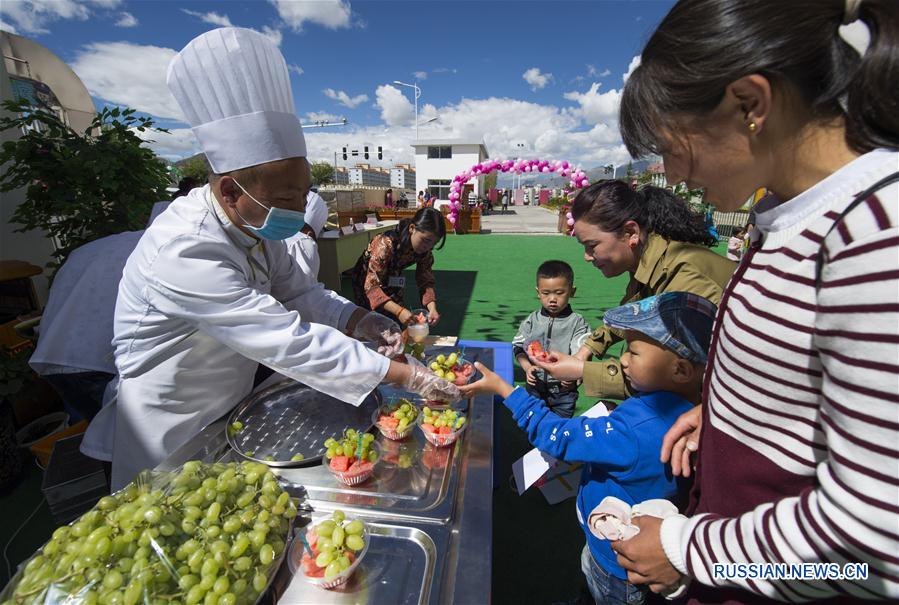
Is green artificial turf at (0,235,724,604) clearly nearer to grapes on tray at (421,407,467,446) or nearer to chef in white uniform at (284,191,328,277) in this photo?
grapes on tray at (421,407,467,446)

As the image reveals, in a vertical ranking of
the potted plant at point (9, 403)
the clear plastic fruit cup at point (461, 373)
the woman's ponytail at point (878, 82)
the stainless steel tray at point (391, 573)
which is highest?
the woman's ponytail at point (878, 82)

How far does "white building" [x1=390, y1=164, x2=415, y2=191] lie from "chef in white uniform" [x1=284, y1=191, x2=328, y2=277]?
119240 millimetres

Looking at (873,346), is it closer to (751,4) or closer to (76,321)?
(751,4)

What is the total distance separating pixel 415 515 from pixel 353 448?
1.03 feet

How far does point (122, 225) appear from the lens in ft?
11.0

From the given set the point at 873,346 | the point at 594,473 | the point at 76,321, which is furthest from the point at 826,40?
the point at 76,321

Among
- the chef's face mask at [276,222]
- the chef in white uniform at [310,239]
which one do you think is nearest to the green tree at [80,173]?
the chef in white uniform at [310,239]

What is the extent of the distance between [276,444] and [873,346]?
173cm

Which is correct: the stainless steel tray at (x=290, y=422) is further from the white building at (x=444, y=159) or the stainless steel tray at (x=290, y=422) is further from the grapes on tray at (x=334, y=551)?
the white building at (x=444, y=159)

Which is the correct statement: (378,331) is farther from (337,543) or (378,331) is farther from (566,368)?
(337,543)

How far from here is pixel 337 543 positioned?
1.00 metres

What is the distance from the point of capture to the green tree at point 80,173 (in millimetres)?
2973

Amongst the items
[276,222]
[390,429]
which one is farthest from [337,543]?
[276,222]

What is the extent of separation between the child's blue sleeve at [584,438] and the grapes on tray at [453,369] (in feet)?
1.24
